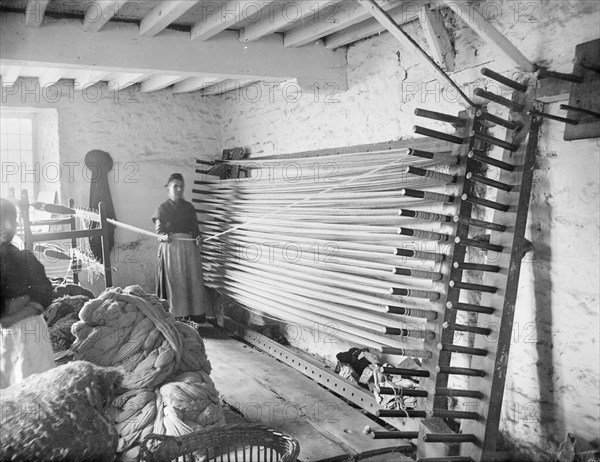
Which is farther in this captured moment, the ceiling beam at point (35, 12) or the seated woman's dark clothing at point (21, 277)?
the ceiling beam at point (35, 12)

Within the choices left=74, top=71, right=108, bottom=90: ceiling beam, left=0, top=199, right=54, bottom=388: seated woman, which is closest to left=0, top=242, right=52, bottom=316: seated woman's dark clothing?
left=0, top=199, right=54, bottom=388: seated woman

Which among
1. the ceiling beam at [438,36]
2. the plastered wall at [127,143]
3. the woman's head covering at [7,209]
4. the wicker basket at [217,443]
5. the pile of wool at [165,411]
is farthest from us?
the plastered wall at [127,143]

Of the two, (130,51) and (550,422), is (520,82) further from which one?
(130,51)

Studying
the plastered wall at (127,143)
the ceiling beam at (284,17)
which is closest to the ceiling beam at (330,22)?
the ceiling beam at (284,17)

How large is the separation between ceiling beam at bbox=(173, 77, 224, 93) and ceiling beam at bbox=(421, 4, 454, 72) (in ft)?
7.86

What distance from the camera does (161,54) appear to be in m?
3.45

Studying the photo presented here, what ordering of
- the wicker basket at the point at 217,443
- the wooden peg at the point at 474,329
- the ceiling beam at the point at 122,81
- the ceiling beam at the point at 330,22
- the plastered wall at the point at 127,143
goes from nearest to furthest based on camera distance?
the wicker basket at the point at 217,443 → the wooden peg at the point at 474,329 → the ceiling beam at the point at 330,22 → the ceiling beam at the point at 122,81 → the plastered wall at the point at 127,143

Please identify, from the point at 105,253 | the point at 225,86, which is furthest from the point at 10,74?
the point at 105,253

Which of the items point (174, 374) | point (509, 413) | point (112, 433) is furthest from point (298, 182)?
point (112, 433)

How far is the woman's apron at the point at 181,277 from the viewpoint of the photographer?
5.09 m

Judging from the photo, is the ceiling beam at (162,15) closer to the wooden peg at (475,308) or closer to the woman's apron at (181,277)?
the wooden peg at (475,308)

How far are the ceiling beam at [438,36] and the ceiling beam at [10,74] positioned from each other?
10.9 feet

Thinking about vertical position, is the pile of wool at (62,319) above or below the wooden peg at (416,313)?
below

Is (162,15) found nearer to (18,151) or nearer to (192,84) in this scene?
(192,84)
